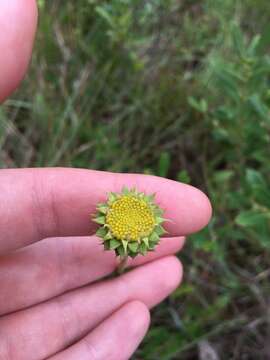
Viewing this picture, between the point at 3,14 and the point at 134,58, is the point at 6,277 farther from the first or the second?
the point at 134,58

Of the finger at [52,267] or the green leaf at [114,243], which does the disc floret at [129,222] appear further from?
the finger at [52,267]

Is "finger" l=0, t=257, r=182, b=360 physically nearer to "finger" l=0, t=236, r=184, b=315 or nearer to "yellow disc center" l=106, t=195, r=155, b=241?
"finger" l=0, t=236, r=184, b=315

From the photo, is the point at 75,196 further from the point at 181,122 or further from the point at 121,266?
the point at 181,122

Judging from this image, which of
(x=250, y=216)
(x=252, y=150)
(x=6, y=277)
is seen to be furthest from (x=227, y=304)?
(x=6, y=277)

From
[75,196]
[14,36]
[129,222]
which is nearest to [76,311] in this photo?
[75,196]

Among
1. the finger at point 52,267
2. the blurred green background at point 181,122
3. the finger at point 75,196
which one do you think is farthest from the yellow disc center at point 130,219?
the blurred green background at point 181,122

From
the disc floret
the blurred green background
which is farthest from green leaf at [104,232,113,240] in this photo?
the blurred green background
